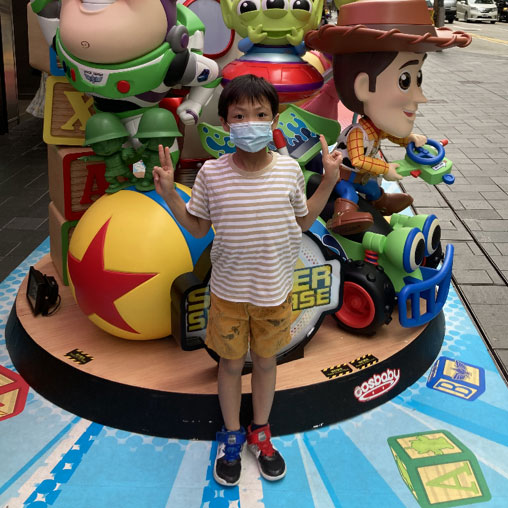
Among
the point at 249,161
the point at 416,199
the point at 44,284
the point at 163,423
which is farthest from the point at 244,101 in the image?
the point at 416,199

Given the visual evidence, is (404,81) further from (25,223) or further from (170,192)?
(25,223)

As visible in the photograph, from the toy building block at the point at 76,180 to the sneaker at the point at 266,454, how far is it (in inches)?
69.9

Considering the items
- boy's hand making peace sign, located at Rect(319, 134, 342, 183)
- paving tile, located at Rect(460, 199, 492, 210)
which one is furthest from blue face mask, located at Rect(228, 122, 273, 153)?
paving tile, located at Rect(460, 199, 492, 210)

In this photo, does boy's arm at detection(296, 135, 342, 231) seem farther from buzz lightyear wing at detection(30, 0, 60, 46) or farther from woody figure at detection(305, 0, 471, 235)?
buzz lightyear wing at detection(30, 0, 60, 46)

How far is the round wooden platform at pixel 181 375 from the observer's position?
2936mm

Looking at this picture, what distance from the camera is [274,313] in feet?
8.20

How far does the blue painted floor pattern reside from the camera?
261cm

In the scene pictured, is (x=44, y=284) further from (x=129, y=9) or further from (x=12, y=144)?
(x=12, y=144)

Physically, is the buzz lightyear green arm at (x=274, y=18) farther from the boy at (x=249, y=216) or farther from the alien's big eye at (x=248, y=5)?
the boy at (x=249, y=216)

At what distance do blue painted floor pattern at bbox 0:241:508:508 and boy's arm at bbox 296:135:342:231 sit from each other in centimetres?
111

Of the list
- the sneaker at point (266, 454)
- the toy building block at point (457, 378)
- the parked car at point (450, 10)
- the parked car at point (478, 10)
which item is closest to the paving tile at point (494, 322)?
the toy building block at point (457, 378)

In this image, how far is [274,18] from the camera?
3.84 m

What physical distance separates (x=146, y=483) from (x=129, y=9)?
218 centimetres

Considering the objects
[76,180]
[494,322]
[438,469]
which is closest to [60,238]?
[76,180]
